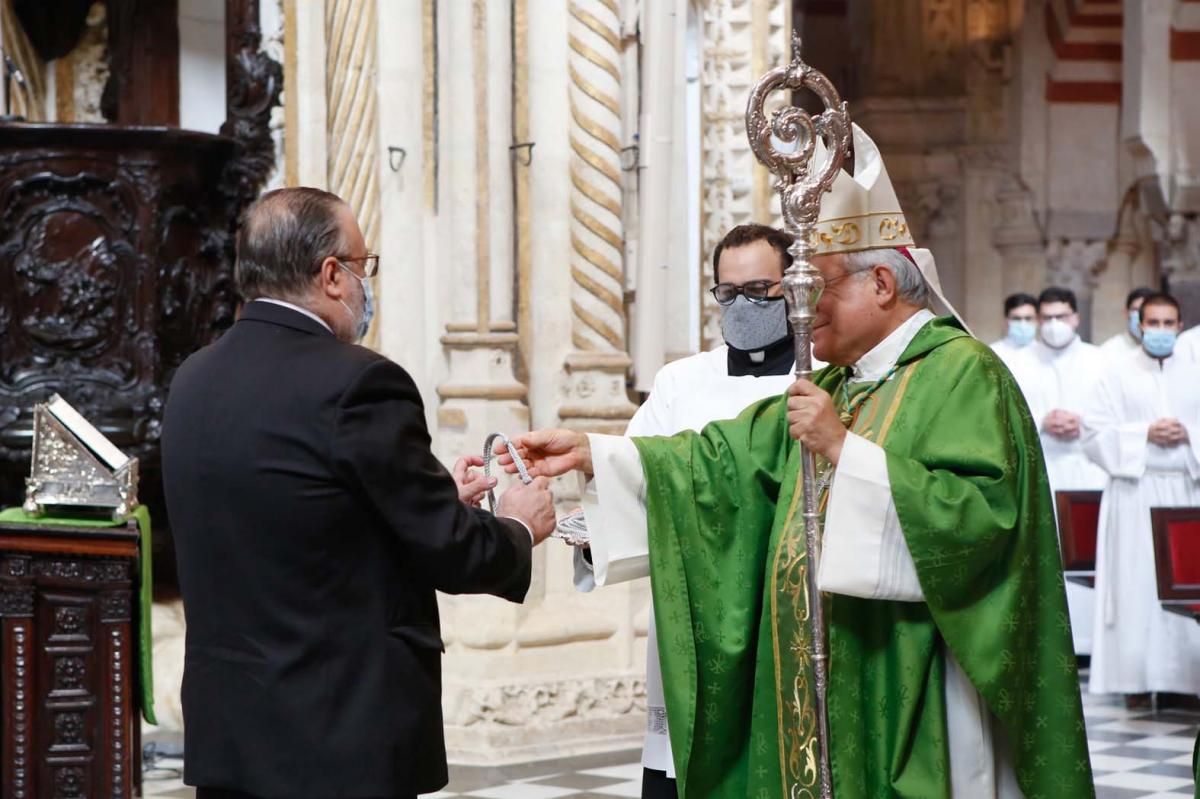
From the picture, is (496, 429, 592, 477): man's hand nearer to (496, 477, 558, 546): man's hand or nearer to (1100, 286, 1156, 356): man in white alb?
(496, 477, 558, 546): man's hand

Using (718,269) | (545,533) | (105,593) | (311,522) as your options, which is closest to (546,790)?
(105,593)

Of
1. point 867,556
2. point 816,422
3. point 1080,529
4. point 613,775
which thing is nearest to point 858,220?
point 816,422

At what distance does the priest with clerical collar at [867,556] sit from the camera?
3.21 meters

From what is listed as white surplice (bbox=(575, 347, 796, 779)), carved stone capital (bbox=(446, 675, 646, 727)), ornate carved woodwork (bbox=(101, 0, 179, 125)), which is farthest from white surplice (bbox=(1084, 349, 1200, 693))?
white surplice (bbox=(575, 347, 796, 779))

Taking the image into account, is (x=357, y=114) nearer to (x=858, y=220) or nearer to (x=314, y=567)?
(x=858, y=220)

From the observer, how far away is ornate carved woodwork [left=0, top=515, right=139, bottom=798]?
5.60m

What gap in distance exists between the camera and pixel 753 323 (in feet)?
13.5

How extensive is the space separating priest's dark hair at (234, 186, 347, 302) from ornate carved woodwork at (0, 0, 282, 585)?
4.82 meters

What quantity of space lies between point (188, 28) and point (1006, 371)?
21.8 feet

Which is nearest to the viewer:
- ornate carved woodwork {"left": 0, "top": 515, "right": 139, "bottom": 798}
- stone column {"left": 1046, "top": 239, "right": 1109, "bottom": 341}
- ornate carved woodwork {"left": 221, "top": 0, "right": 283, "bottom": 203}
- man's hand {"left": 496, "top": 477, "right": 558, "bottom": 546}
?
man's hand {"left": 496, "top": 477, "right": 558, "bottom": 546}

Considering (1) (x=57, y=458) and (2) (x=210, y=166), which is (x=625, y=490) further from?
(2) (x=210, y=166)

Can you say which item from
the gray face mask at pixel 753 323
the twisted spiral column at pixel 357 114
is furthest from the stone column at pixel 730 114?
the gray face mask at pixel 753 323

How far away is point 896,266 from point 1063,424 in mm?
6783

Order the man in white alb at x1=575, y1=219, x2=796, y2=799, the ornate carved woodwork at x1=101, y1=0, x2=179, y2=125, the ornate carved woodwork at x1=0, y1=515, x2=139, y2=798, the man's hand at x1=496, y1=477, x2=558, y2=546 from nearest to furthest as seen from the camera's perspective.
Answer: the man's hand at x1=496, y1=477, x2=558, y2=546, the man in white alb at x1=575, y1=219, x2=796, y2=799, the ornate carved woodwork at x1=0, y1=515, x2=139, y2=798, the ornate carved woodwork at x1=101, y1=0, x2=179, y2=125
